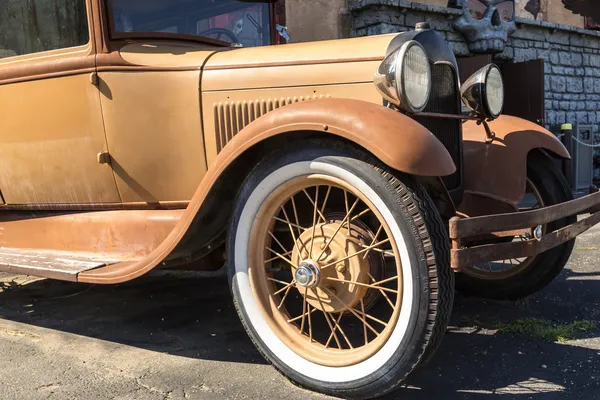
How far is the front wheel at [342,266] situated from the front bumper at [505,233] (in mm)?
53

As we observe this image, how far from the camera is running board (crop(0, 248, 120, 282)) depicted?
2.55 metres

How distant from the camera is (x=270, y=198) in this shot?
86.7 inches

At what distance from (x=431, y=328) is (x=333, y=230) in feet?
1.82

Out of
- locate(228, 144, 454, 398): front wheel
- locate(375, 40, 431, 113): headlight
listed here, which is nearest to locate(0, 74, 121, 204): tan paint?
locate(228, 144, 454, 398): front wheel

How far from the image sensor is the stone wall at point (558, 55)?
8.96 meters

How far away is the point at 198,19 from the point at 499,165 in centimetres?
181

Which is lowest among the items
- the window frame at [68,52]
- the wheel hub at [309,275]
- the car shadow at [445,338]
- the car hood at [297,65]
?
the car shadow at [445,338]

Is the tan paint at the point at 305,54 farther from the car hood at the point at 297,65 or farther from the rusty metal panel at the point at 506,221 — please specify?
the rusty metal panel at the point at 506,221

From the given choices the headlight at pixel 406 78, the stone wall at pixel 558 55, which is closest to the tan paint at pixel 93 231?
the headlight at pixel 406 78

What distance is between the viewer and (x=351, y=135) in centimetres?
196

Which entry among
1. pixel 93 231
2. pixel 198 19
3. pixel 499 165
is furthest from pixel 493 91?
pixel 93 231

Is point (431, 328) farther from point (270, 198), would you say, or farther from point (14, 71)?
point (14, 71)

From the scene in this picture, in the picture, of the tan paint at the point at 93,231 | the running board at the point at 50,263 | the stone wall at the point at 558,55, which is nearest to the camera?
the running board at the point at 50,263

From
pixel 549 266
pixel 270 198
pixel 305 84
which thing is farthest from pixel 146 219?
pixel 549 266
